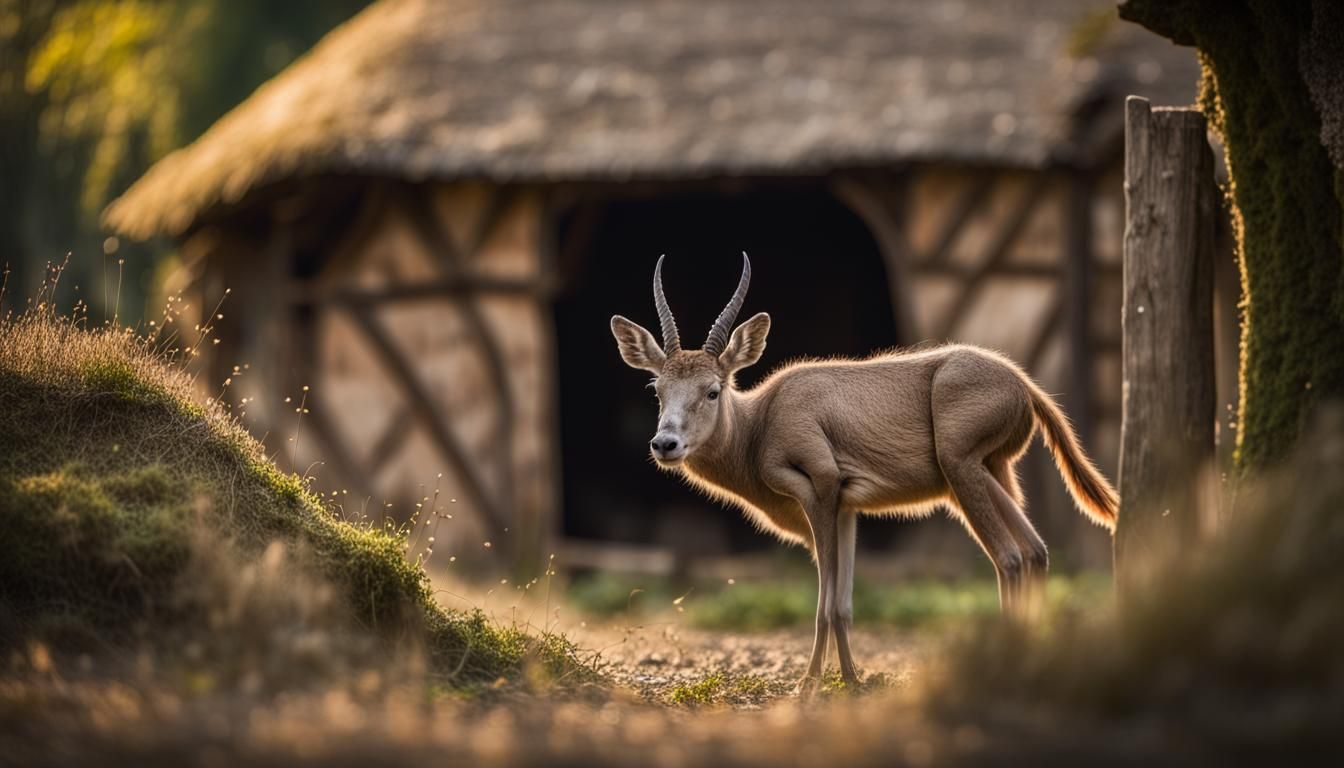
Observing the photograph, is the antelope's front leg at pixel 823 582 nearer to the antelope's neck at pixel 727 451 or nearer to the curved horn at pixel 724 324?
the antelope's neck at pixel 727 451

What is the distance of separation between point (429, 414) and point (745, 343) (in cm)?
783

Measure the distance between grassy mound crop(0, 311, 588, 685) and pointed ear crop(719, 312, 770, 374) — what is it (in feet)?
6.28

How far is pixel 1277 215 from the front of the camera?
25.1ft

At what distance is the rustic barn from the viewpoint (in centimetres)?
1430

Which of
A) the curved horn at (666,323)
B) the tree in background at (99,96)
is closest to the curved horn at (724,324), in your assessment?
the curved horn at (666,323)

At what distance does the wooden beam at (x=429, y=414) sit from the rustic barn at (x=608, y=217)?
0.03 metres

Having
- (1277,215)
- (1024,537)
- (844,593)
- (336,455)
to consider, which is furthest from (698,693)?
(336,455)

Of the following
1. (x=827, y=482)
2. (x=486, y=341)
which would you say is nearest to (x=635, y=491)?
(x=486, y=341)

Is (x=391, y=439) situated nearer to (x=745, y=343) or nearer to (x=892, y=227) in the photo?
(x=892, y=227)

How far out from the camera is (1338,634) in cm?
488

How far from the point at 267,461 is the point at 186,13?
24524mm

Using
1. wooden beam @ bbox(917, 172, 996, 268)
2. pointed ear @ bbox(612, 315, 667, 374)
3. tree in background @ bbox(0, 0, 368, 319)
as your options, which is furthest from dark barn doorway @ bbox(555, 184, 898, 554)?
tree in background @ bbox(0, 0, 368, 319)

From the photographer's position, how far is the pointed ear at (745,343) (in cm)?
875

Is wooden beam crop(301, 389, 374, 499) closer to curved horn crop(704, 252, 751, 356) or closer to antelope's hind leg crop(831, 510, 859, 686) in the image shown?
curved horn crop(704, 252, 751, 356)
